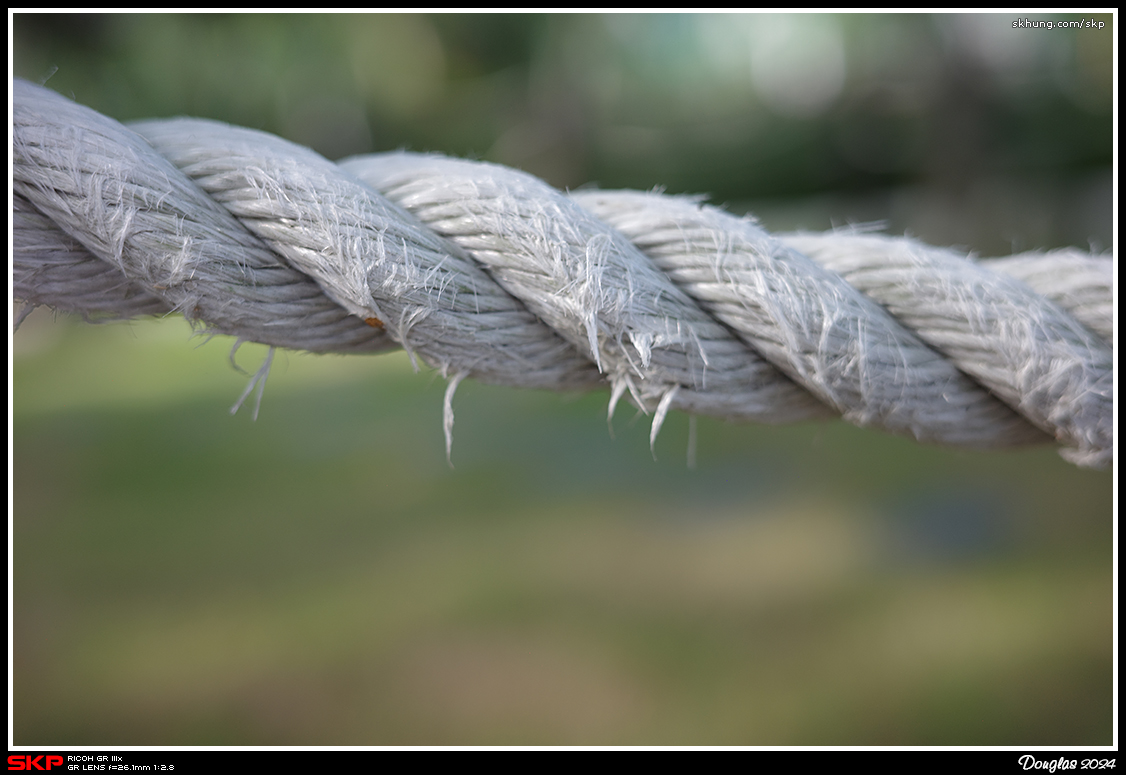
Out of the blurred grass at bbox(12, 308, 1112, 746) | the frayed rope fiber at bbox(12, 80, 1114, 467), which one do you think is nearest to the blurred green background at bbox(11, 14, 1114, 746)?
the blurred grass at bbox(12, 308, 1112, 746)

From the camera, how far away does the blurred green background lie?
206 centimetres

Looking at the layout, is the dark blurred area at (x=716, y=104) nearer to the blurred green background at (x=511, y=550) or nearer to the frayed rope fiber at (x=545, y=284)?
the blurred green background at (x=511, y=550)

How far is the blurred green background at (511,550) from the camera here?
206 cm

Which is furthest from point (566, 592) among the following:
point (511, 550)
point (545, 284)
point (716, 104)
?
point (716, 104)

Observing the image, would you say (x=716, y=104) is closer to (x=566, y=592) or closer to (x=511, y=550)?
(x=511, y=550)

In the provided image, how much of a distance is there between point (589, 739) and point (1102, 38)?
828cm

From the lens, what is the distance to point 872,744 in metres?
1.87

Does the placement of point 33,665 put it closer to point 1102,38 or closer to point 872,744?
point 872,744

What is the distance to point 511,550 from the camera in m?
3.09
